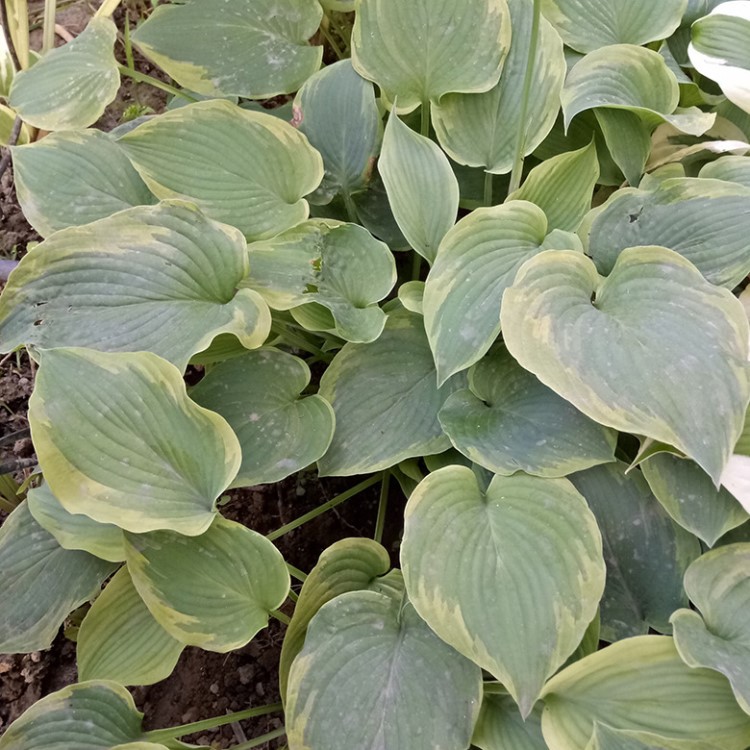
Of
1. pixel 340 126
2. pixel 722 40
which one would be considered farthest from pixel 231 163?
pixel 722 40

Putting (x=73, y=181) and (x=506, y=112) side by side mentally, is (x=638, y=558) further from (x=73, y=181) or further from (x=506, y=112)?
(x=73, y=181)

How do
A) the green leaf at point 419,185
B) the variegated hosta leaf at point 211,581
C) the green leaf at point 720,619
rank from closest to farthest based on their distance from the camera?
the green leaf at point 720,619 < the variegated hosta leaf at point 211,581 < the green leaf at point 419,185

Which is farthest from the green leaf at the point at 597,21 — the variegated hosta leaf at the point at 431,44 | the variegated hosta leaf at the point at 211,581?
the variegated hosta leaf at the point at 211,581

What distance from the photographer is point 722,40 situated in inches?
39.3

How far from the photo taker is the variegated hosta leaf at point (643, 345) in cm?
67

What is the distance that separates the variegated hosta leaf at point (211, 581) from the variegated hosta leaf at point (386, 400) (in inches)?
5.7

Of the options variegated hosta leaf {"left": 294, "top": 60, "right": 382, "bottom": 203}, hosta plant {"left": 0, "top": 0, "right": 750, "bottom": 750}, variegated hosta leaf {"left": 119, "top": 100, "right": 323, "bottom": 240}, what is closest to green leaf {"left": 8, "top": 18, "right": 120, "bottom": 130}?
hosta plant {"left": 0, "top": 0, "right": 750, "bottom": 750}

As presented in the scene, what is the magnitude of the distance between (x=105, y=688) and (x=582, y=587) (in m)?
0.55

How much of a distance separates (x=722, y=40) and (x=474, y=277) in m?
0.58

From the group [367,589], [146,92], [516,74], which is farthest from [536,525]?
[146,92]

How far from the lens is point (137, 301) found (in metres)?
0.80

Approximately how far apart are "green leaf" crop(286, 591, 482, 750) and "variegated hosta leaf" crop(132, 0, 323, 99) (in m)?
0.80

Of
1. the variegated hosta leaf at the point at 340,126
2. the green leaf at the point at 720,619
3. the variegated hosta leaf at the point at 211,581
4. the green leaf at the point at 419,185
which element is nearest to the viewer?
the green leaf at the point at 720,619

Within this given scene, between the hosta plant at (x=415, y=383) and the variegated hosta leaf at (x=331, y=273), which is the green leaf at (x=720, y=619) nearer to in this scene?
the hosta plant at (x=415, y=383)
